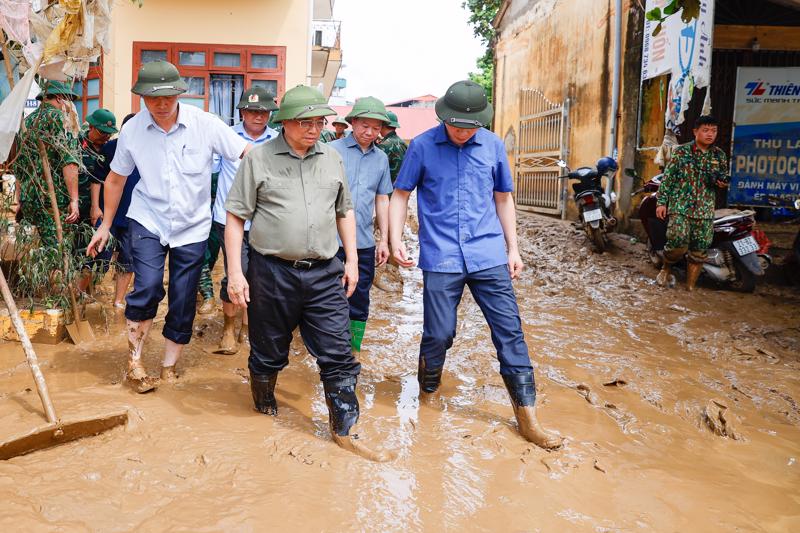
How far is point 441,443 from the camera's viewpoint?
3.74m

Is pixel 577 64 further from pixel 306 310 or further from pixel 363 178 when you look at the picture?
pixel 306 310

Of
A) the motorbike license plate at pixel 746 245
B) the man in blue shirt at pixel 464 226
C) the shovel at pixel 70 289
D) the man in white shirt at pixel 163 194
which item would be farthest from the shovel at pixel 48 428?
the motorbike license plate at pixel 746 245

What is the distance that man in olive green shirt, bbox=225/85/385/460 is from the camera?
3611mm

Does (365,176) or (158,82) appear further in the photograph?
(365,176)

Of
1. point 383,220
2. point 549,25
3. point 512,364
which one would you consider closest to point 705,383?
point 512,364

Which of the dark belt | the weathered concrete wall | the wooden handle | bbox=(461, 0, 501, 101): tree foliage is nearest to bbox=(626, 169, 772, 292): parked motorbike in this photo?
the weathered concrete wall

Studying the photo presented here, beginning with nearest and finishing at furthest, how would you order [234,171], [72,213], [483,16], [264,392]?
[264,392] < [234,171] < [72,213] < [483,16]

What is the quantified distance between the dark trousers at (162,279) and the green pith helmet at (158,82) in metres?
0.78

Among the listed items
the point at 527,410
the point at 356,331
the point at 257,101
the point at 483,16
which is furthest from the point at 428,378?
the point at 483,16

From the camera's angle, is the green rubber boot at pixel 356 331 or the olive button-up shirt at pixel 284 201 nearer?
the olive button-up shirt at pixel 284 201

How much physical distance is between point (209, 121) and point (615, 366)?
3239 mm

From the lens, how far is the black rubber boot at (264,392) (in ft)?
12.8

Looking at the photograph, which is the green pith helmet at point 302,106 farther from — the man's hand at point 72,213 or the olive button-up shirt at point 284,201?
the man's hand at point 72,213

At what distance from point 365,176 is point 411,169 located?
975mm
